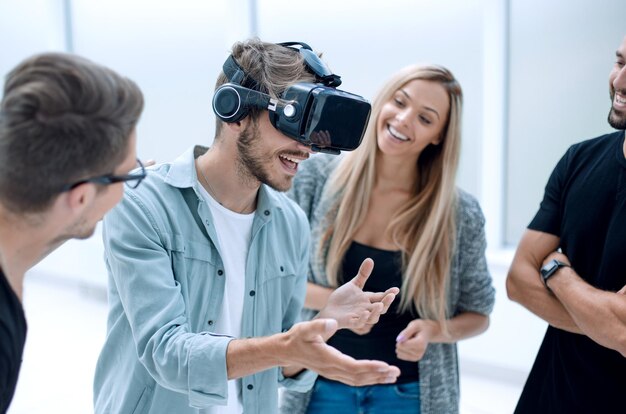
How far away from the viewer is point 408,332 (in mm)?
1955

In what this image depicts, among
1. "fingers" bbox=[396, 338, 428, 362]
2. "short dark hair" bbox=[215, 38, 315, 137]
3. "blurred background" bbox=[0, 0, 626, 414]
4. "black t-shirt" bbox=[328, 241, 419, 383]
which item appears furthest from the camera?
"blurred background" bbox=[0, 0, 626, 414]

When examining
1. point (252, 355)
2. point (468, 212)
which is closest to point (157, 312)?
point (252, 355)

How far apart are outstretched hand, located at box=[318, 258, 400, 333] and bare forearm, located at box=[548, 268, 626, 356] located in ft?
1.67

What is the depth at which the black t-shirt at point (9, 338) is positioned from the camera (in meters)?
1.00

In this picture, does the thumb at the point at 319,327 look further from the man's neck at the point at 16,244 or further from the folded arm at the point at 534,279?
the folded arm at the point at 534,279

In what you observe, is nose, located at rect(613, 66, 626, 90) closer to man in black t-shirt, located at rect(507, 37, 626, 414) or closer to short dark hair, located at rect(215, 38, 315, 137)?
man in black t-shirt, located at rect(507, 37, 626, 414)

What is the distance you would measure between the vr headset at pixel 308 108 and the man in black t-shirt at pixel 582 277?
2.32 feet

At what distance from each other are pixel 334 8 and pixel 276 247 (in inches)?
118

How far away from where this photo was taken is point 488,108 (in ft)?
12.6

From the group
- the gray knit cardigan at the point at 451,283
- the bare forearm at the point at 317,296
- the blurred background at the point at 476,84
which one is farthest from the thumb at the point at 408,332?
the blurred background at the point at 476,84

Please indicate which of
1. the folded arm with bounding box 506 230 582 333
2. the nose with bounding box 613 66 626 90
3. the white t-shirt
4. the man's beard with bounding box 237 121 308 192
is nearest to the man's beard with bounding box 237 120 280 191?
the man's beard with bounding box 237 121 308 192

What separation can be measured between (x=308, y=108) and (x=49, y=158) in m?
0.55

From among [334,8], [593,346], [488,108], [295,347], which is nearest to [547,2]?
[488,108]

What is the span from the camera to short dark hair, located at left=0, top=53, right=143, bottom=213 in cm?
97
